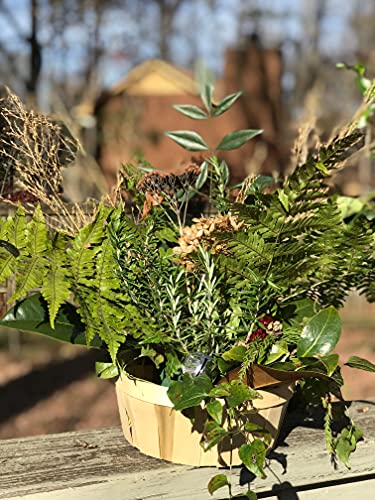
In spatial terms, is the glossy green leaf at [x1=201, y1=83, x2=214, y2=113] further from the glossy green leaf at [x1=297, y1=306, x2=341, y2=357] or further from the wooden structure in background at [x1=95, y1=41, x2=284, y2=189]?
the wooden structure in background at [x1=95, y1=41, x2=284, y2=189]

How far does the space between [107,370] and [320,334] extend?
1.00 ft

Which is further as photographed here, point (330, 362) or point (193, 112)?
point (193, 112)

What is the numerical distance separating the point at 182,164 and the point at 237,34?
35.2ft

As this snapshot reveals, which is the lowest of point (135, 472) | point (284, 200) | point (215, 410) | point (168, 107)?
point (135, 472)

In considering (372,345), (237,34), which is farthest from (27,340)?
(237,34)

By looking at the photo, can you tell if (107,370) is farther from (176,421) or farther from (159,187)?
(159,187)

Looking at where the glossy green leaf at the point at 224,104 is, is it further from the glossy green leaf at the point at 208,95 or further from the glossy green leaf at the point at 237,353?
the glossy green leaf at the point at 237,353

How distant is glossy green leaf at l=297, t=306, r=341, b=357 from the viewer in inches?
33.8

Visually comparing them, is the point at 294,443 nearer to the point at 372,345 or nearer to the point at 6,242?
the point at 6,242

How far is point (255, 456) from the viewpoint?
2.48ft

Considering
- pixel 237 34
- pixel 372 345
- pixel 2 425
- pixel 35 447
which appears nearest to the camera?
pixel 35 447

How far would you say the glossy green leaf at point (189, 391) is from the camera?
2.51ft

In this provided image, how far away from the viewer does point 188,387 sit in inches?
31.1

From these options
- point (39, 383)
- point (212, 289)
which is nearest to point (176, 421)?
point (212, 289)
